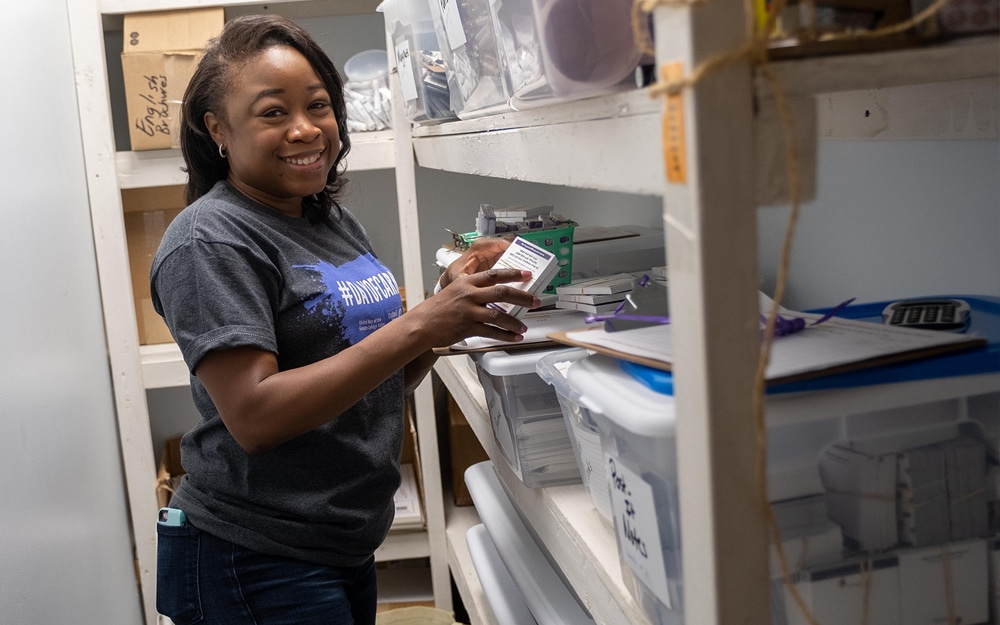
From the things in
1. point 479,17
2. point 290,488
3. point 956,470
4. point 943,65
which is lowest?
point 290,488

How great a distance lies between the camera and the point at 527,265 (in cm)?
108

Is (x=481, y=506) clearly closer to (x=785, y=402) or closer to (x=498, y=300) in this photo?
(x=498, y=300)

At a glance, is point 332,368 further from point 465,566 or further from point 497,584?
point 465,566

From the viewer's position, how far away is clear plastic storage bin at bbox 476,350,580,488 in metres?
1.15

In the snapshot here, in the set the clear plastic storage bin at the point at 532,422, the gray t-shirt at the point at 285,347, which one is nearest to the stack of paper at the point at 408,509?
the gray t-shirt at the point at 285,347

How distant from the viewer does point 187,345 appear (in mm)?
1100

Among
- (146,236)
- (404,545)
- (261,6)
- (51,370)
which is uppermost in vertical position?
(261,6)


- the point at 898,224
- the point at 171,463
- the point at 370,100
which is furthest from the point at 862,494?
the point at 171,463

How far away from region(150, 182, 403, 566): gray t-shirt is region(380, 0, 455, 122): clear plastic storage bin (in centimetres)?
27

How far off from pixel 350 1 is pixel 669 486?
5.92 feet

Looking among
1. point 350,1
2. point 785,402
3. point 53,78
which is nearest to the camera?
point 785,402

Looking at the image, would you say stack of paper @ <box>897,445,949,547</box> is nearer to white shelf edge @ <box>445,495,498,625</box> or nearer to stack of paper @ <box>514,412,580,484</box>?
stack of paper @ <box>514,412,580,484</box>

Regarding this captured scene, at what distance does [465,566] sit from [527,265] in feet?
3.57

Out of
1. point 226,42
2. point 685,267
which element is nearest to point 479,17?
point 226,42
